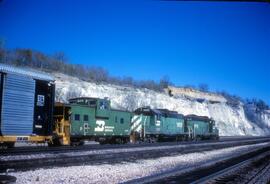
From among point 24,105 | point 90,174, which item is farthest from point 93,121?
point 90,174

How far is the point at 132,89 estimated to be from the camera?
223 feet

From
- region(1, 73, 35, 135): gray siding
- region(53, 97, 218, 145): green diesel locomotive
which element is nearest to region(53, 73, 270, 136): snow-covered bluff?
region(53, 97, 218, 145): green diesel locomotive

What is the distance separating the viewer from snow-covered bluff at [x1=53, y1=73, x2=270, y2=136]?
53906 mm

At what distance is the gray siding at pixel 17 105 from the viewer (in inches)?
556

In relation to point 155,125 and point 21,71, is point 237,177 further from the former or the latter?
point 155,125

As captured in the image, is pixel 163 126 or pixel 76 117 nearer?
pixel 76 117

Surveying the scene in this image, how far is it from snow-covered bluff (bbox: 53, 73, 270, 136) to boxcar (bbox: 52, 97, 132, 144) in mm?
20907

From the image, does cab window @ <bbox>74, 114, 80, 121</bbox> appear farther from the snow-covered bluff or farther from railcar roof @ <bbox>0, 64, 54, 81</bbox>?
the snow-covered bluff

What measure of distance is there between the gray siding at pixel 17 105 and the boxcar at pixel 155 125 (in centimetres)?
1742

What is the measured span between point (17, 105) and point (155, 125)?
21549mm

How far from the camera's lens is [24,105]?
1509 cm

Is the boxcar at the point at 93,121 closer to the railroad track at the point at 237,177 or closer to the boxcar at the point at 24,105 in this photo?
the boxcar at the point at 24,105

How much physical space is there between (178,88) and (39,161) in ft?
317

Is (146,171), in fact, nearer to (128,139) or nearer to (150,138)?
(128,139)
